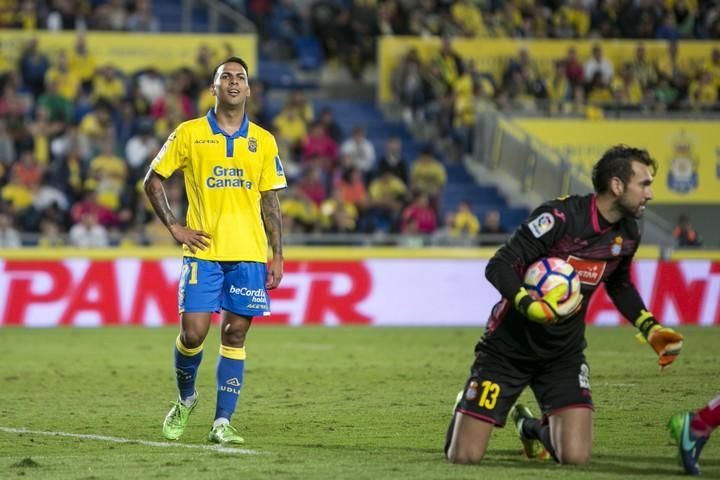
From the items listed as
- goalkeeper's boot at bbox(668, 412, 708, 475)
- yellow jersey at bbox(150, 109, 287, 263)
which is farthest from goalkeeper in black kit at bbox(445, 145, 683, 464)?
yellow jersey at bbox(150, 109, 287, 263)

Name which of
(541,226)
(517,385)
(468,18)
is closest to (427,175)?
(468,18)

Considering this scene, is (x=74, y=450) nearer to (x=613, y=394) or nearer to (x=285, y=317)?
(x=613, y=394)

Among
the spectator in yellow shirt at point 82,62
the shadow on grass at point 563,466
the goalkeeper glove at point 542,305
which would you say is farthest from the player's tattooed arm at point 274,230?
the spectator in yellow shirt at point 82,62

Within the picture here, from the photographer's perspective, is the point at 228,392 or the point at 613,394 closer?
the point at 228,392

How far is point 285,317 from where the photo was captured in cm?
2114

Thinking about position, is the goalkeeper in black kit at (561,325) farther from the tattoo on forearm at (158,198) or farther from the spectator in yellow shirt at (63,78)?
the spectator in yellow shirt at (63,78)

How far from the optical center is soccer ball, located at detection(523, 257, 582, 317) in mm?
8125

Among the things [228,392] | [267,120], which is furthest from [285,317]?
[228,392]

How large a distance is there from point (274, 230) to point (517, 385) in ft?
6.96

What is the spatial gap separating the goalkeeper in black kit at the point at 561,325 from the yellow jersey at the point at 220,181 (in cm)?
184

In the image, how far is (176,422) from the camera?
379 inches

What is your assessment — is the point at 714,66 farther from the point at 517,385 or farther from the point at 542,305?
the point at 542,305

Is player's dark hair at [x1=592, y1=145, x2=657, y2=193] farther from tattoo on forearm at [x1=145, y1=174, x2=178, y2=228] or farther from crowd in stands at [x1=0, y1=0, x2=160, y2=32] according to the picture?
crowd in stands at [x1=0, y1=0, x2=160, y2=32]

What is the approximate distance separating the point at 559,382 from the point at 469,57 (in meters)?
20.9
